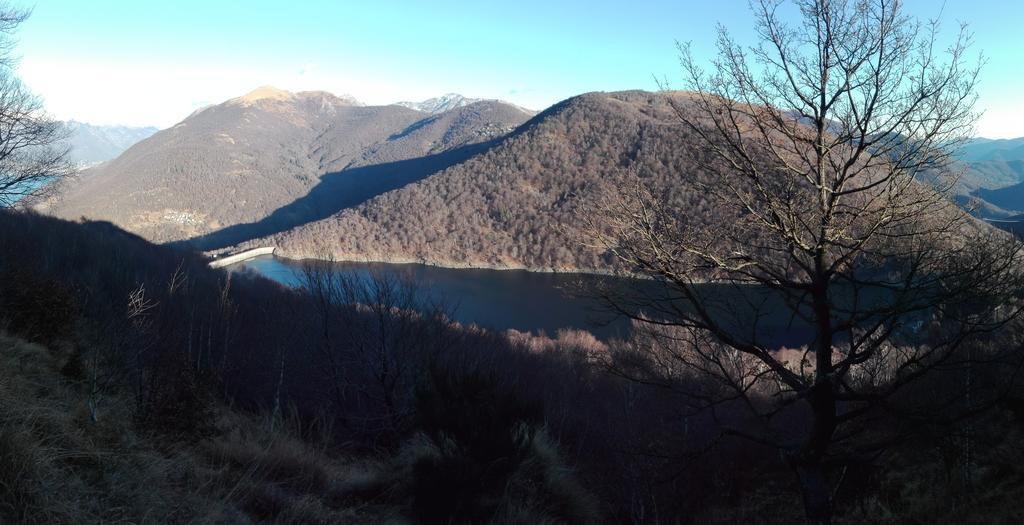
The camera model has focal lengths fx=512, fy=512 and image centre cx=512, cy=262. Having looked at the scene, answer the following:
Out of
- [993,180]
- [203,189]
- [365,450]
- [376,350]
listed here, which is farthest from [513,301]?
[203,189]

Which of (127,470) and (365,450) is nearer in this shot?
(127,470)

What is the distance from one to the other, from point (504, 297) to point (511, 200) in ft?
118

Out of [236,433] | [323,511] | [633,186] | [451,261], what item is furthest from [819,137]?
[451,261]

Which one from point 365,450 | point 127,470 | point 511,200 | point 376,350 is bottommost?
point 365,450

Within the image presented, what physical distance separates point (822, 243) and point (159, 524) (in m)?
4.44

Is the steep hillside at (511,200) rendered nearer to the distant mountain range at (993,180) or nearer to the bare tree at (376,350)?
the distant mountain range at (993,180)

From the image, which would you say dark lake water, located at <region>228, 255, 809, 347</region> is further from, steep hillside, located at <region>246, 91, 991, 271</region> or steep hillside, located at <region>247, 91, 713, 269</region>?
steep hillside, located at <region>247, 91, 713, 269</region>

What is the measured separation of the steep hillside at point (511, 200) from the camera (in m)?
76.8

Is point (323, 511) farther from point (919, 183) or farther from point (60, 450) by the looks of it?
point (919, 183)

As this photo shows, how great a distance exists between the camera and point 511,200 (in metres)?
89.8

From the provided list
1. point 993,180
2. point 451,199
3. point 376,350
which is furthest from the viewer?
point 451,199

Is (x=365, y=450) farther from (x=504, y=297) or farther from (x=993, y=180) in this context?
(x=504, y=297)

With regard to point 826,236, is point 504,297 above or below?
below

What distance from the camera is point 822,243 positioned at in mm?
3646
